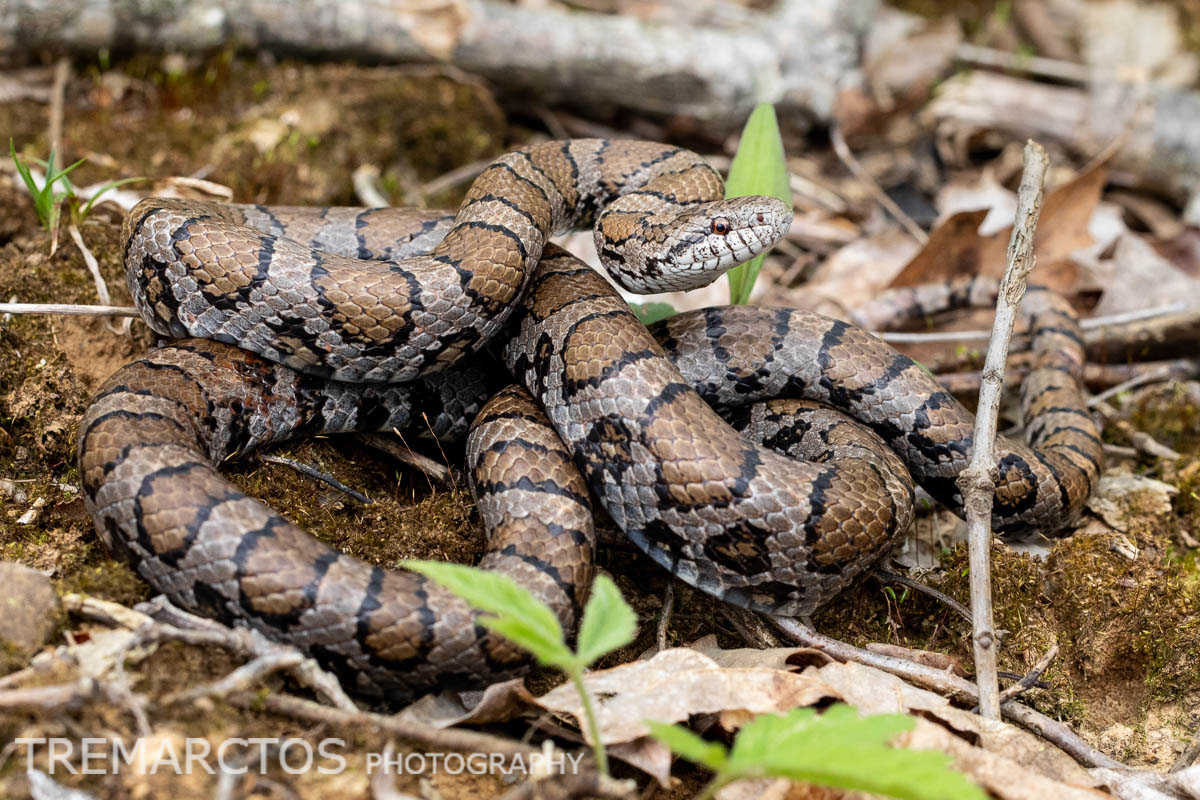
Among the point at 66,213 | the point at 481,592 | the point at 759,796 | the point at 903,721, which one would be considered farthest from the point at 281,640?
the point at 66,213

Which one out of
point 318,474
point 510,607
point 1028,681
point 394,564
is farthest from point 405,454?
point 1028,681

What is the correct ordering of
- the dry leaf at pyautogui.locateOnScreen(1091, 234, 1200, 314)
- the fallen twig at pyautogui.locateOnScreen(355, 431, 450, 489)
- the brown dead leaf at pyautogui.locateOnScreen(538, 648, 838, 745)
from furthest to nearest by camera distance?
the dry leaf at pyautogui.locateOnScreen(1091, 234, 1200, 314) < the fallen twig at pyautogui.locateOnScreen(355, 431, 450, 489) < the brown dead leaf at pyautogui.locateOnScreen(538, 648, 838, 745)

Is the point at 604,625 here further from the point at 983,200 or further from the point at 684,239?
the point at 983,200

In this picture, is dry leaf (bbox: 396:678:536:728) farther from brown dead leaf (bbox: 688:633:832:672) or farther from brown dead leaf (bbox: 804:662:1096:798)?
brown dead leaf (bbox: 804:662:1096:798)

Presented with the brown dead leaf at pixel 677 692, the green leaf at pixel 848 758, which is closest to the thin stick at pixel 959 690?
the brown dead leaf at pixel 677 692

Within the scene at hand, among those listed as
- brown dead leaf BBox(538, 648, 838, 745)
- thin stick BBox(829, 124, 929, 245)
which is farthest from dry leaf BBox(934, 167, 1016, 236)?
brown dead leaf BBox(538, 648, 838, 745)

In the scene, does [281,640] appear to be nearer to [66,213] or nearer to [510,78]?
[66,213]
